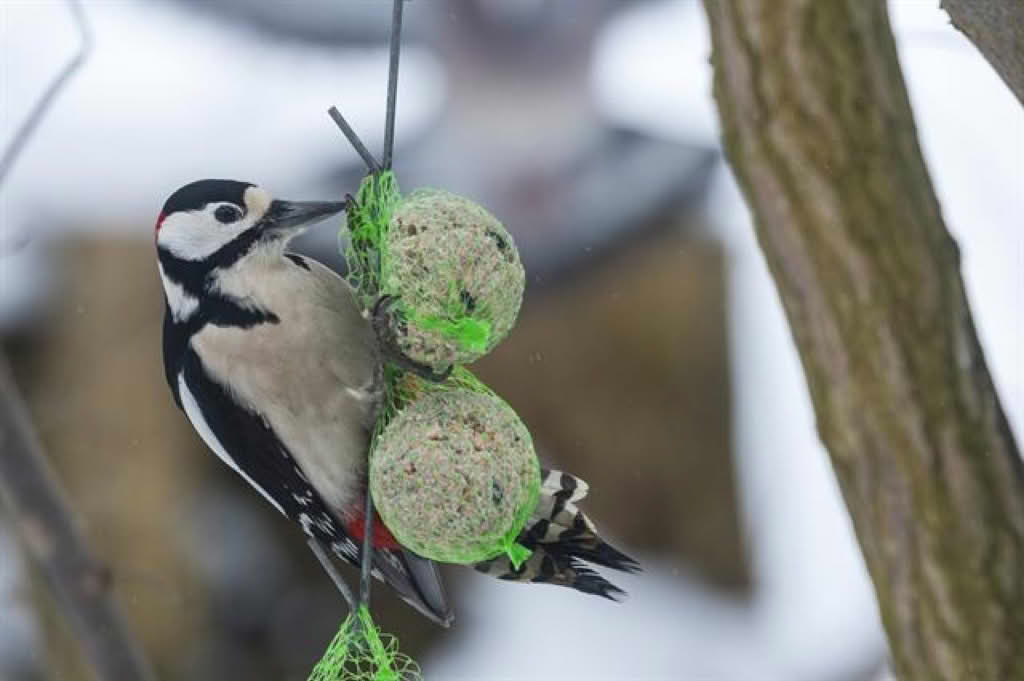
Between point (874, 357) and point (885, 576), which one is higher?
point (874, 357)

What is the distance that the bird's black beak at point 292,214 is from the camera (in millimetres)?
2350

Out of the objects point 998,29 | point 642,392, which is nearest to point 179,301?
point 998,29

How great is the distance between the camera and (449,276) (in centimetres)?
218

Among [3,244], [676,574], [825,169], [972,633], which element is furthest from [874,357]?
[676,574]

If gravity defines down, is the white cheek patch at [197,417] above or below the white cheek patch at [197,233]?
below

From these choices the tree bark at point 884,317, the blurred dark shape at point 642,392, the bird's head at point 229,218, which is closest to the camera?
the tree bark at point 884,317

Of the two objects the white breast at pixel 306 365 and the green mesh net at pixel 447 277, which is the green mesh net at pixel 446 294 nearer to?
the green mesh net at pixel 447 277

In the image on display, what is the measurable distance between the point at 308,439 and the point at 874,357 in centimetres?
103

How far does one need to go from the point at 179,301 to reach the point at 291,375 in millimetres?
233

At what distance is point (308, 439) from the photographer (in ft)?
8.27

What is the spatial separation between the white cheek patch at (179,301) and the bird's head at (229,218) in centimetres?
10

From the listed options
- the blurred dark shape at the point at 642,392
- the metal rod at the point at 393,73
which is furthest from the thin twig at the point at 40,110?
the blurred dark shape at the point at 642,392

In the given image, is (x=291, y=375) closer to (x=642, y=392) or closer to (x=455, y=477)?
(x=455, y=477)

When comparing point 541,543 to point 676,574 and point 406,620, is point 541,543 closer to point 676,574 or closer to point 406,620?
point 406,620
